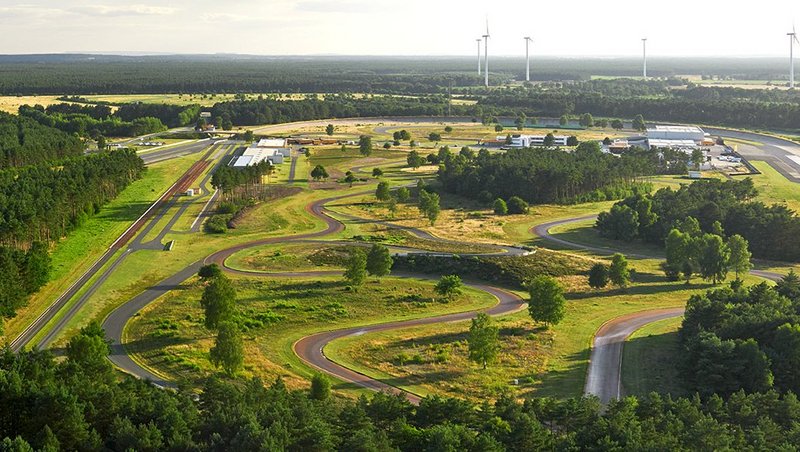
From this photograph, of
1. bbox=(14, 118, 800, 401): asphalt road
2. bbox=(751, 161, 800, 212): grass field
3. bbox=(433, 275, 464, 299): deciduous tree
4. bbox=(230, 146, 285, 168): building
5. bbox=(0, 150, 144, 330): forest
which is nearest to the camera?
bbox=(14, 118, 800, 401): asphalt road

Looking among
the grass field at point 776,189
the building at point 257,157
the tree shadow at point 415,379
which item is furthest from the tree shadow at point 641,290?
the building at point 257,157

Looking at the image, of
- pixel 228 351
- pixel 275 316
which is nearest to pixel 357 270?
pixel 275 316

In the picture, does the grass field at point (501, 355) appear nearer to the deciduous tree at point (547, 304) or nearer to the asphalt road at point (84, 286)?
the deciduous tree at point (547, 304)

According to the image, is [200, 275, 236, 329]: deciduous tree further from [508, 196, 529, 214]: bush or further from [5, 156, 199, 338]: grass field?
[508, 196, 529, 214]: bush

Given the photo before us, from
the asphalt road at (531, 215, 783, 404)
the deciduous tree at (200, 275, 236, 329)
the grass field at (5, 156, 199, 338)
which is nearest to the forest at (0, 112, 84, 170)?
the grass field at (5, 156, 199, 338)

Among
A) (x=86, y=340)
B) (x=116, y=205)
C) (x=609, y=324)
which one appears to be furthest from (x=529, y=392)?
(x=116, y=205)
